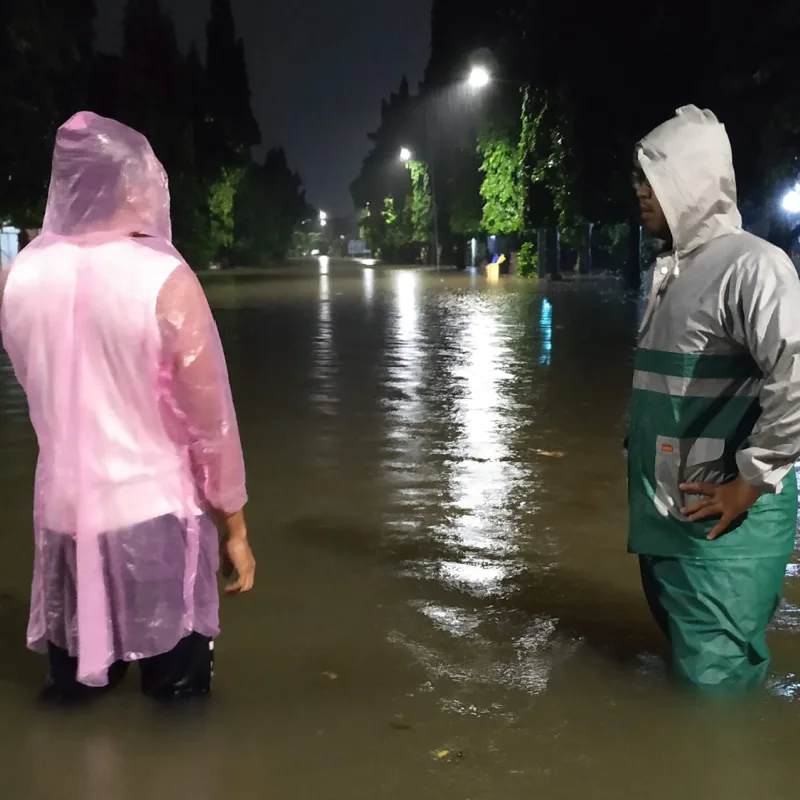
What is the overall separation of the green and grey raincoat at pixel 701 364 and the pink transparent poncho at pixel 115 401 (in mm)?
1395

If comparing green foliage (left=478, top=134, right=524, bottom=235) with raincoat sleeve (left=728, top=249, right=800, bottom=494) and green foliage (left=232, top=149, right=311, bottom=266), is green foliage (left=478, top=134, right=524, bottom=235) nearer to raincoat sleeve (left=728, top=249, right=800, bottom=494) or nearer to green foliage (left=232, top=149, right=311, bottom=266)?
green foliage (left=232, top=149, right=311, bottom=266)

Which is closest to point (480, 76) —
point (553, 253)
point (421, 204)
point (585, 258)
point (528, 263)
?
point (553, 253)

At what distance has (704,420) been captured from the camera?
3.35m

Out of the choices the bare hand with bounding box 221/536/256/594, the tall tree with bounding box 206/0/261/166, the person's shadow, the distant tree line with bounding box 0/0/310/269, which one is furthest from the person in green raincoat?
the tall tree with bounding box 206/0/261/166

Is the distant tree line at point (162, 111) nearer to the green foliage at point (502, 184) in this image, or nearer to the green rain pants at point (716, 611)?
the green foliage at point (502, 184)

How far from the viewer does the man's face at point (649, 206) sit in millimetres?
3439

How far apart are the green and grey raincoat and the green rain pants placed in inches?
2.2

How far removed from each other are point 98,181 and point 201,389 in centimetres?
69

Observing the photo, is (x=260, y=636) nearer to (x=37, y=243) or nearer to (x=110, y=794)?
(x=110, y=794)

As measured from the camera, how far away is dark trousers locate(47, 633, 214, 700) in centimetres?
339

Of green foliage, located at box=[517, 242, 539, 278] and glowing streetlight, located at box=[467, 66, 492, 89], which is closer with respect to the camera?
glowing streetlight, located at box=[467, 66, 492, 89]

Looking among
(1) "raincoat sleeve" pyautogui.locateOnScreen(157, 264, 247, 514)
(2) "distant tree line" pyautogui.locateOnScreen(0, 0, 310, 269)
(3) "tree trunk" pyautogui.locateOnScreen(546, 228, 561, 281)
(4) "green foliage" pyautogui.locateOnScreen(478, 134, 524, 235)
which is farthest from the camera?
(3) "tree trunk" pyautogui.locateOnScreen(546, 228, 561, 281)

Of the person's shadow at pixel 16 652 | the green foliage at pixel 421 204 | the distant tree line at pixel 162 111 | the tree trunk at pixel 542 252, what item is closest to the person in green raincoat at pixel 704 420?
the person's shadow at pixel 16 652

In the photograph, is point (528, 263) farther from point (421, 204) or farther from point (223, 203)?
point (421, 204)
